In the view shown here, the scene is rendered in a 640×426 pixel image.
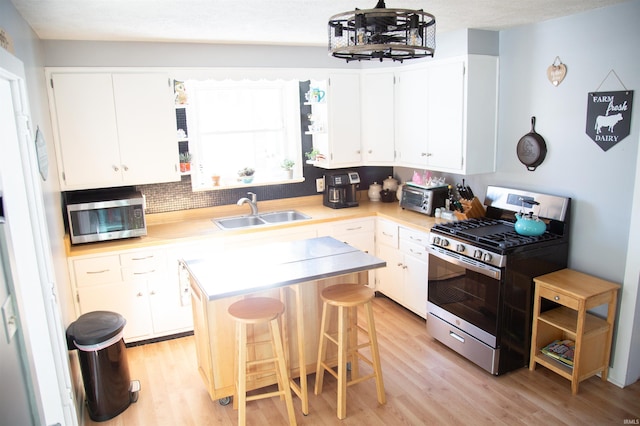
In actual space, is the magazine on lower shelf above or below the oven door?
below

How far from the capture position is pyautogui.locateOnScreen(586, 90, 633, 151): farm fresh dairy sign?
115 inches

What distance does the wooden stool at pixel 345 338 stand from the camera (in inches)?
110

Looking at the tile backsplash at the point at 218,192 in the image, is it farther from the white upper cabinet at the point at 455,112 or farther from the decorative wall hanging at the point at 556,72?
the decorative wall hanging at the point at 556,72

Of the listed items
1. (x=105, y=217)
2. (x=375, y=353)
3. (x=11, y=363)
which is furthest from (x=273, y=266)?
(x=105, y=217)

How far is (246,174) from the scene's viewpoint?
4438 mm

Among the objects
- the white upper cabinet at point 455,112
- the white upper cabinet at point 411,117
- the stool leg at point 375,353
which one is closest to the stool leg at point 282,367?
the stool leg at point 375,353

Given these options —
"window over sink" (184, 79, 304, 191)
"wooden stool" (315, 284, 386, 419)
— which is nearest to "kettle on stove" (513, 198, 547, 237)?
"wooden stool" (315, 284, 386, 419)

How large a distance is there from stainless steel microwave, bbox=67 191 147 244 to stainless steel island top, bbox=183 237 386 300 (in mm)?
887

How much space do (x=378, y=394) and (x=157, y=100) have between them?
111 inches

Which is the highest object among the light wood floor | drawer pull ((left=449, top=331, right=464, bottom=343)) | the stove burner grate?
the stove burner grate

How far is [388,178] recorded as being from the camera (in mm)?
5086

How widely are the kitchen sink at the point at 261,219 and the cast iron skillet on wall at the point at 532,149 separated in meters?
1.90

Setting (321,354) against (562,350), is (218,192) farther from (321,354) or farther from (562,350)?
(562,350)

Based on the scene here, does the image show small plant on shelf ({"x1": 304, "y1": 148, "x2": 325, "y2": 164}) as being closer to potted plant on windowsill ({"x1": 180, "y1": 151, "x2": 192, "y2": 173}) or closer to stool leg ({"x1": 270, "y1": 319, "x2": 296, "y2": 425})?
potted plant on windowsill ({"x1": 180, "y1": 151, "x2": 192, "y2": 173})
